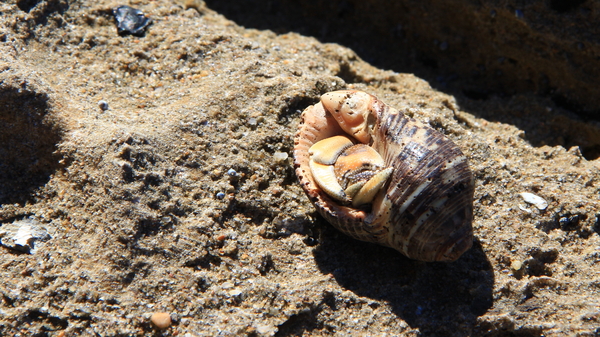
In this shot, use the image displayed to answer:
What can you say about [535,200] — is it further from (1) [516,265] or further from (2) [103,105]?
(2) [103,105]

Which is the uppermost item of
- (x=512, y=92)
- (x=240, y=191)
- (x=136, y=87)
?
(x=512, y=92)

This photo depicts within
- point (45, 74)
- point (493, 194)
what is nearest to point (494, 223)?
point (493, 194)

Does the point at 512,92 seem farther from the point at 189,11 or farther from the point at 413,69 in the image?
the point at 189,11

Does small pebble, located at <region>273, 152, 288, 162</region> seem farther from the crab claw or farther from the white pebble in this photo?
the white pebble

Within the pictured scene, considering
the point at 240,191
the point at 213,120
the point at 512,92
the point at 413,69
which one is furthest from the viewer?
the point at 413,69

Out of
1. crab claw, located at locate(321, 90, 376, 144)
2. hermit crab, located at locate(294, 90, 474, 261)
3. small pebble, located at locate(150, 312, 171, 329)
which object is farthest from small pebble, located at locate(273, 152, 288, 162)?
small pebble, located at locate(150, 312, 171, 329)

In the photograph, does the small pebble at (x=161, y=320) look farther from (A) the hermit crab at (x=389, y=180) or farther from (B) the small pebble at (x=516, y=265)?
(B) the small pebble at (x=516, y=265)

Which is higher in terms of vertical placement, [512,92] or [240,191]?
[512,92]

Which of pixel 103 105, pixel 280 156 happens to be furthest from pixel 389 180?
pixel 103 105
